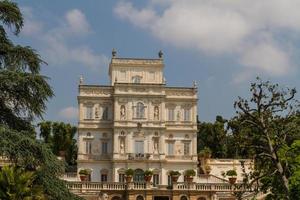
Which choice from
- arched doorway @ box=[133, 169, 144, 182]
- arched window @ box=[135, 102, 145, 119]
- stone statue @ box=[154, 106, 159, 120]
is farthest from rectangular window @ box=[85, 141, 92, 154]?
stone statue @ box=[154, 106, 159, 120]

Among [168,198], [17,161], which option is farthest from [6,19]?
[168,198]

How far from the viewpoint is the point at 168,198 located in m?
38.1

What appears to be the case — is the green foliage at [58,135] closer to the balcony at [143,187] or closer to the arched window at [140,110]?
the arched window at [140,110]

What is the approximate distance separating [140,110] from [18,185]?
36.2 m

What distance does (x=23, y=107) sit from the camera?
17.1 m

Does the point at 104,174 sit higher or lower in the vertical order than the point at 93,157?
lower

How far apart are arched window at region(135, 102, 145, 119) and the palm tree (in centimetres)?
3565

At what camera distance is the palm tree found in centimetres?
1614

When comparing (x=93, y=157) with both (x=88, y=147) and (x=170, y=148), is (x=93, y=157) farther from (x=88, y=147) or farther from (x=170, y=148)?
(x=170, y=148)

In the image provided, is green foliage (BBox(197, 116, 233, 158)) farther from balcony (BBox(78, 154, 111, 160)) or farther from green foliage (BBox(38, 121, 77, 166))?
green foliage (BBox(38, 121, 77, 166))

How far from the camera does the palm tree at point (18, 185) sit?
16141 millimetres

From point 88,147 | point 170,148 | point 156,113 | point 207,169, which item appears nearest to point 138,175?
point 170,148

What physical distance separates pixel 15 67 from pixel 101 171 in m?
35.6

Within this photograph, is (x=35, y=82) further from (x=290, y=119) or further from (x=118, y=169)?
(x=118, y=169)
